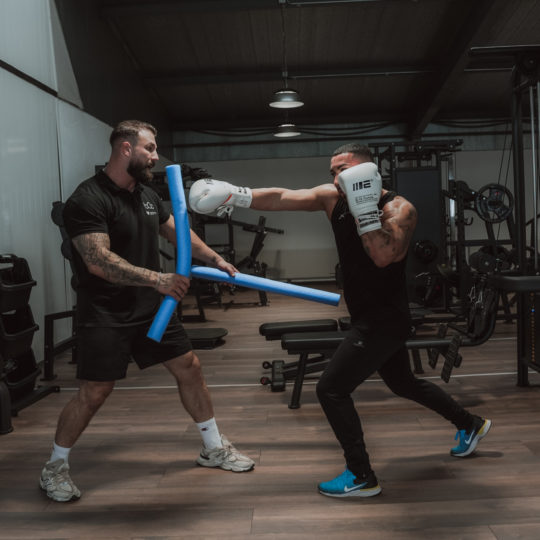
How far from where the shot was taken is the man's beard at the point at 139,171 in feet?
7.25

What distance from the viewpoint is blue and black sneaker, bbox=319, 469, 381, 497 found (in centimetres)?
216

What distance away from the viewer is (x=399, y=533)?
6.25ft

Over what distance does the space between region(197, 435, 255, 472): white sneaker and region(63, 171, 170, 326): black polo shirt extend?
72 centimetres

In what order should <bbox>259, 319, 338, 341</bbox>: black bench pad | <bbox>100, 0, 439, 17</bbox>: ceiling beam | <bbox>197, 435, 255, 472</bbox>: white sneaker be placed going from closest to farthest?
<bbox>197, 435, 255, 472</bbox>: white sneaker, <bbox>259, 319, 338, 341</bbox>: black bench pad, <bbox>100, 0, 439, 17</bbox>: ceiling beam

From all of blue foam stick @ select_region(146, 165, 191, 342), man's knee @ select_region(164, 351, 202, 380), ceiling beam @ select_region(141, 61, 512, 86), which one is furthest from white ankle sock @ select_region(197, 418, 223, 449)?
ceiling beam @ select_region(141, 61, 512, 86)

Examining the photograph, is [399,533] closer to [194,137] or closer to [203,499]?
[203,499]

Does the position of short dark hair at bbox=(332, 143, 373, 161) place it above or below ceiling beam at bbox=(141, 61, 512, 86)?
below

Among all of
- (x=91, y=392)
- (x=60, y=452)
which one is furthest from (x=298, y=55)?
(x=60, y=452)

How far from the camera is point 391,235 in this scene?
1987 mm

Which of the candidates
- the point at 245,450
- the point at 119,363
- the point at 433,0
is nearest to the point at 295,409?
the point at 245,450

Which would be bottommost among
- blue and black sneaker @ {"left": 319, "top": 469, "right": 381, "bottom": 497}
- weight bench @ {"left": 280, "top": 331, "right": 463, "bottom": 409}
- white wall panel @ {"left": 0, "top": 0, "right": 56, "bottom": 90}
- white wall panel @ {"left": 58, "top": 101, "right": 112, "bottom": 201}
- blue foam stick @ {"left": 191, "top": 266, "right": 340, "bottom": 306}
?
blue and black sneaker @ {"left": 319, "top": 469, "right": 381, "bottom": 497}

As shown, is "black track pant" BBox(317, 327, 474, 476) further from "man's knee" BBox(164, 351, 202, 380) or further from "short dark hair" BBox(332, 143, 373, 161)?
"short dark hair" BBox(332, 143, 373, 161)

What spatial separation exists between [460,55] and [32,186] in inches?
256

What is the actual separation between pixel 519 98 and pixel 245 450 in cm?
291
